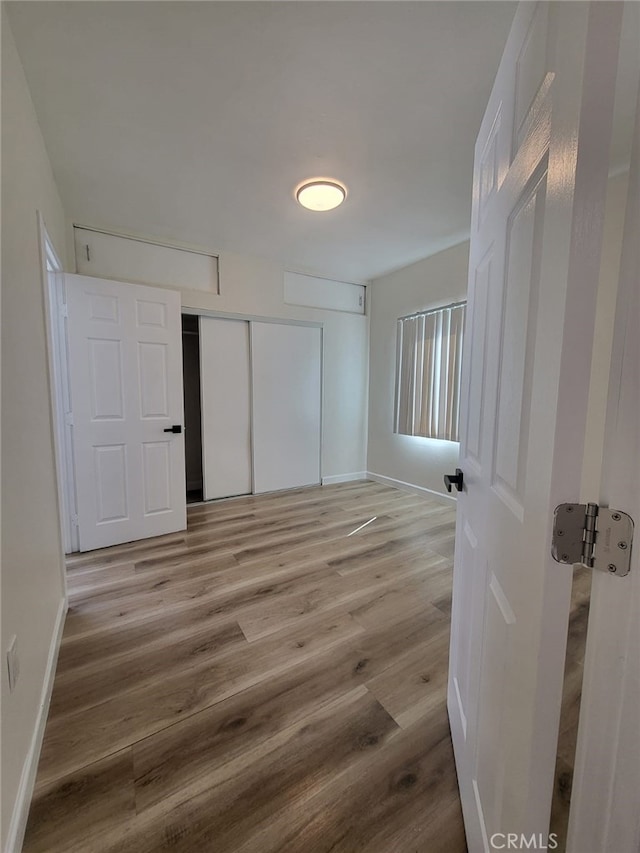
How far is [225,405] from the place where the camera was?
380cm

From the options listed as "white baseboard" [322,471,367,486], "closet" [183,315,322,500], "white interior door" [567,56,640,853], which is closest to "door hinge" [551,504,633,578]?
"white interior door" [567,56,640,853]

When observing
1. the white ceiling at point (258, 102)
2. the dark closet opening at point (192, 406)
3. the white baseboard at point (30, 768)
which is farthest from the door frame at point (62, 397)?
the dark closet opening at point (192, 406)

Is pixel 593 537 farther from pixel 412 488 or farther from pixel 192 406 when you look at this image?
pixel 192 406

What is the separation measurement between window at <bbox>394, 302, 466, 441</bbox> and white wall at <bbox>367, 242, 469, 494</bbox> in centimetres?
14

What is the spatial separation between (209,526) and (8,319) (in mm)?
2379

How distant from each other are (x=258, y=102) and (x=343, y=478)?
3815 mm

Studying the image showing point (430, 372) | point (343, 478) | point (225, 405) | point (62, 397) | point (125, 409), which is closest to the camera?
point (62, 397)

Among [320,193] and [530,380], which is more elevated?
[320,193]

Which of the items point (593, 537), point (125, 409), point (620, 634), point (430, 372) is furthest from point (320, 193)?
point (620, 634)

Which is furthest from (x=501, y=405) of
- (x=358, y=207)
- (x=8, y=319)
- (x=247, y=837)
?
(x=358, y=207)

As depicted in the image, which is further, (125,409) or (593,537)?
(125,409)

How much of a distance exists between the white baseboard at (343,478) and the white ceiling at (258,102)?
2.97m

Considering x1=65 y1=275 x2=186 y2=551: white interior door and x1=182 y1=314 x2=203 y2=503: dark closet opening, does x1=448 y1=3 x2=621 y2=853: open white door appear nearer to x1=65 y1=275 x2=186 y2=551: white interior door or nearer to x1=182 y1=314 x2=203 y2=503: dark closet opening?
x1=65 y1=275 x2=186 y2=551: white interior door

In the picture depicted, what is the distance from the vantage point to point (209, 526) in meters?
3.14
